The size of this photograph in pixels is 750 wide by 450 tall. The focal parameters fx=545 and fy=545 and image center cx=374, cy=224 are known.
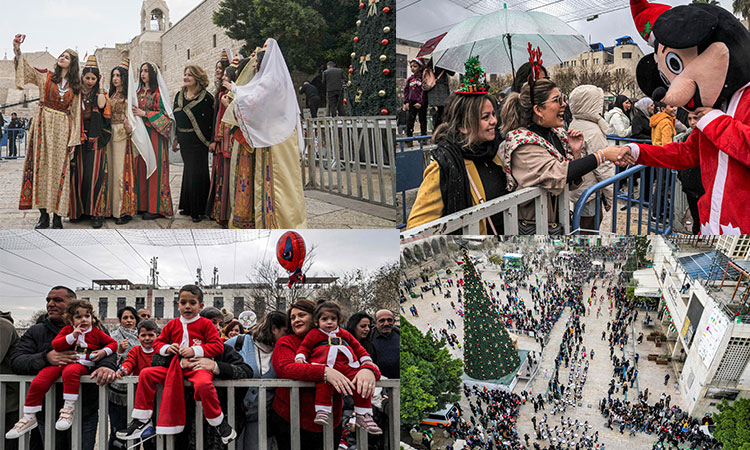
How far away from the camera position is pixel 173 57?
9.14ft

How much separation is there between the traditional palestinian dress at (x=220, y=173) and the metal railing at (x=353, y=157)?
22.7 inches

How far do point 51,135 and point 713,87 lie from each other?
2.89 meters

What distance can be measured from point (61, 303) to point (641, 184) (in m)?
3.15

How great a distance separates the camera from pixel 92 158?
2777mm

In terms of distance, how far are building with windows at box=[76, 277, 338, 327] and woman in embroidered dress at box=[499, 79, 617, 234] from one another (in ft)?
4.08

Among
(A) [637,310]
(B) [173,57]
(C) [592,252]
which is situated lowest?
(A) [637,310]

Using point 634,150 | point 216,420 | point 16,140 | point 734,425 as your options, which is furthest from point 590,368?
point 16,140

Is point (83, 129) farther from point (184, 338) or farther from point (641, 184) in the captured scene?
point (641, 184)

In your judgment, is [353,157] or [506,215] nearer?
[506,215]

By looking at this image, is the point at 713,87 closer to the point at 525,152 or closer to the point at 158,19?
the point at 525,152

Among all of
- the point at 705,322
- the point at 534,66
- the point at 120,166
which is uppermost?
the point at 534,66

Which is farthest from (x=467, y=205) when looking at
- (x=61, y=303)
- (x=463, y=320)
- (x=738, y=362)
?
(x=61, y=303)

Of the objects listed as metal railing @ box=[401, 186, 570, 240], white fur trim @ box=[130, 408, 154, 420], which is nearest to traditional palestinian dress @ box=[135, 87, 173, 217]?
white fur trim @ box=[130, 408, 154, 420]

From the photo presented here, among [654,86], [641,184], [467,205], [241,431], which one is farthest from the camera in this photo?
[241,431]
